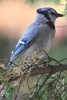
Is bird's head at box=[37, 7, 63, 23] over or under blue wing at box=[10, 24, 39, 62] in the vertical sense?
over

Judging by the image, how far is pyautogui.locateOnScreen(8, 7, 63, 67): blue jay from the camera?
2.01 metres

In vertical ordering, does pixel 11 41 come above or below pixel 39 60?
below

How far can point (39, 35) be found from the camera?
2070 mm

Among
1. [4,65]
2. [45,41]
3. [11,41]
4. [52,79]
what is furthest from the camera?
[11,41]

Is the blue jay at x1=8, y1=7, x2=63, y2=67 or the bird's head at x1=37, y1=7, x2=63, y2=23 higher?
the bird's head at x1=37, y1=7, x2=63, y2=23

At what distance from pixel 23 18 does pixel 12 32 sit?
0.18 metres

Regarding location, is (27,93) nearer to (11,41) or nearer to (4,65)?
(4,65)

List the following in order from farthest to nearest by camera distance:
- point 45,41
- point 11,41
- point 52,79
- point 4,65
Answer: point 11,41, point 45,41, point 52,79, point 4,65

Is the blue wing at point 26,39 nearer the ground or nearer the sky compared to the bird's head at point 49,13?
nearer the ground

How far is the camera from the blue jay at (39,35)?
201 cm

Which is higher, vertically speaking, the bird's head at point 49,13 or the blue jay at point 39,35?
the bird's head at point 49,13

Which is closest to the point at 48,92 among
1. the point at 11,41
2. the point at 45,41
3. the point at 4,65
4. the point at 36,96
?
the point at 36,96

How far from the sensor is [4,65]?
1.39 metres

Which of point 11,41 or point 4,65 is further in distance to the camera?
point 11,41
